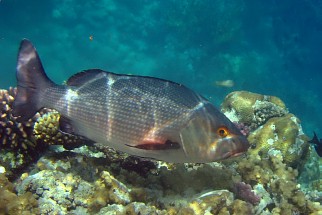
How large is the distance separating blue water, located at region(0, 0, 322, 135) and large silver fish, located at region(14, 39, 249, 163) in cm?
3685

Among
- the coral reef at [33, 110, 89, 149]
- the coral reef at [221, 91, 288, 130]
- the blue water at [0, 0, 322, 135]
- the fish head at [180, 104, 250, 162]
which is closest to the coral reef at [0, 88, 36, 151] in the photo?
the coral reef at [33, 110, 89, 149]

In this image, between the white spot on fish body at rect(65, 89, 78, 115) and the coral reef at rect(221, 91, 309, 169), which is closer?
the white spot on fish body at rect(65, 89, 78, 115)

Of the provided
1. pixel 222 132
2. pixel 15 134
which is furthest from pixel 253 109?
pixel 15 134

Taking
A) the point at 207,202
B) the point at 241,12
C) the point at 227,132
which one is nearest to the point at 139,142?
the point at 227,132

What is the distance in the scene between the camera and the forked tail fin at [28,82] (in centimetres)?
345

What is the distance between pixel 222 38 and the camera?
40.1 m

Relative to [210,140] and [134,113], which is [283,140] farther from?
[134,113]

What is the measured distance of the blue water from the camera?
39375 mm

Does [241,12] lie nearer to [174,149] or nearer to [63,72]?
[63,72]

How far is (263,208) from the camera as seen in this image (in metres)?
4.37

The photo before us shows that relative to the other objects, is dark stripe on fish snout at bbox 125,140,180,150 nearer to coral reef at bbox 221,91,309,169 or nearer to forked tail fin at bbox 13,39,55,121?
forked tail fin at bbox 13,39,55,121

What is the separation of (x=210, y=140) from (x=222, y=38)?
38874mm

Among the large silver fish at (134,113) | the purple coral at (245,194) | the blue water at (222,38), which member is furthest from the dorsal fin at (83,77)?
the blue water at (222,38)

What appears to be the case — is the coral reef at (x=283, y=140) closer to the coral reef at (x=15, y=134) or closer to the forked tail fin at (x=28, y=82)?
the coral reef at (x=15, y=134)
